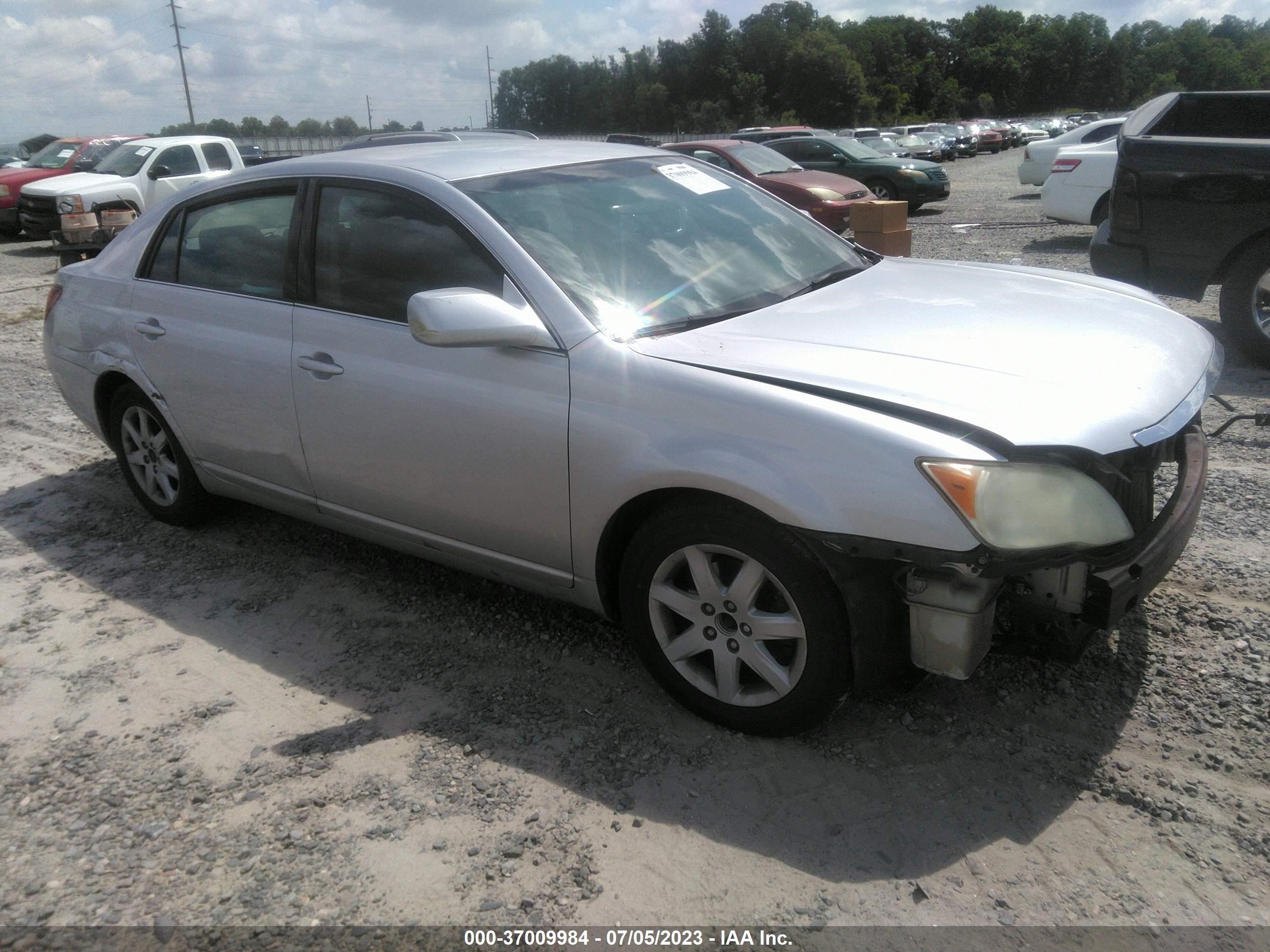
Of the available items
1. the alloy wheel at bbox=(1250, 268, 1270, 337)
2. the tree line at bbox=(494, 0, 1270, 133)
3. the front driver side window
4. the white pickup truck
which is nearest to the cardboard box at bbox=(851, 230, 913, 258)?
the alloy wheel at bbox=(1250, 268, 1270, 337)

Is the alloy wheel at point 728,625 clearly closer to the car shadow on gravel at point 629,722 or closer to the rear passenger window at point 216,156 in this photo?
the car shadow on gravel at point 629,722

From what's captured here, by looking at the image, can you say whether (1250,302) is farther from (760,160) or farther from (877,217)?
(760,160)

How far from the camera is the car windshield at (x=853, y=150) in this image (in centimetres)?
1831

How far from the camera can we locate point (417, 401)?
3232mm

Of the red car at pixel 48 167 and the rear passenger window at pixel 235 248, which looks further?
the red car at pixel 48 167

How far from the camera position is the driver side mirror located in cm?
282

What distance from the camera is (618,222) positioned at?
3.34 meters

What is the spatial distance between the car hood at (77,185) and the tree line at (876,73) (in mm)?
77723

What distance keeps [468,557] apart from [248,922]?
1.35 m

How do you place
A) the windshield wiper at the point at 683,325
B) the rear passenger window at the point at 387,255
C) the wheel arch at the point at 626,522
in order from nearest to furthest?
1. the wheel arch at the point at 626,522
2. the windshield wiper at the point at 683,325
3. the rear passenger window at the point at 387,255

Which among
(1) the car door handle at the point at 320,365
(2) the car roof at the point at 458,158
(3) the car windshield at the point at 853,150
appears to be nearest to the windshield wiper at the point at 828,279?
(2) the car roof at the point at 458,158

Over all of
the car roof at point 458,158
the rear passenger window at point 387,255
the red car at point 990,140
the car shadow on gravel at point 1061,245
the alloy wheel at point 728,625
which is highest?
the car roof at point 458,158

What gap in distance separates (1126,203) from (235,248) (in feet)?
17.5

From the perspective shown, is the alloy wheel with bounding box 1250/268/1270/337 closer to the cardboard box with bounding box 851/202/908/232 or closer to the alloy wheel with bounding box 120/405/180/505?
the cardboard box with bounding box 851/202/908/232
